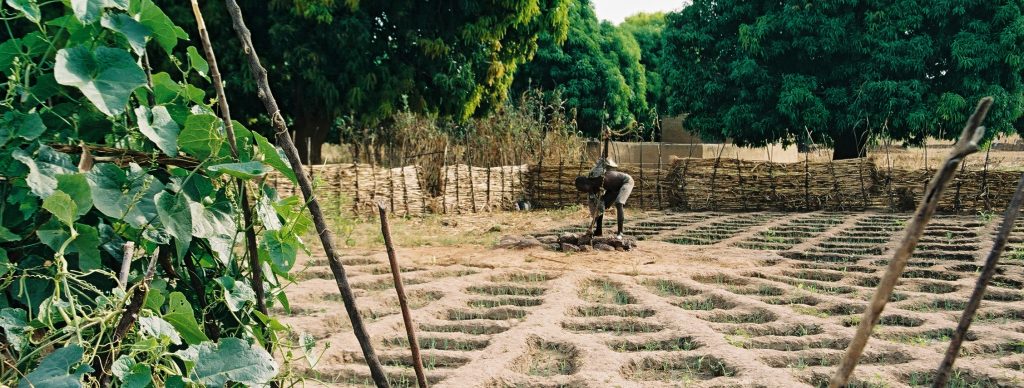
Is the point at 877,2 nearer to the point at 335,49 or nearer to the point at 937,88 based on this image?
the point at 937,88

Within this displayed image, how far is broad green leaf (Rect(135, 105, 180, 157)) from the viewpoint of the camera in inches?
51.4

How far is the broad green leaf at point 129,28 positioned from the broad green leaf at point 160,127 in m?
0.10

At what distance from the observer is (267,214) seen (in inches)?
58.4

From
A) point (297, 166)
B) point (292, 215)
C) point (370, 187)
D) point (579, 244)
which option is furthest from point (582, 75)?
point (297, 166)

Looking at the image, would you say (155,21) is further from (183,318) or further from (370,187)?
(370,187)

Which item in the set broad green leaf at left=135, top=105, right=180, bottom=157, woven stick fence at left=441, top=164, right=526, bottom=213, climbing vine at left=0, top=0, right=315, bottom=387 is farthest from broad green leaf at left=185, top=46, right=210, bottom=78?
woven stick fence at left=441, top=164, right=526, bottom=213

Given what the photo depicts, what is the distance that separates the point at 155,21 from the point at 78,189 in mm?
293

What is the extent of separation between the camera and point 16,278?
1.22 m

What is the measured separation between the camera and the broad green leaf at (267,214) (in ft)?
4.79

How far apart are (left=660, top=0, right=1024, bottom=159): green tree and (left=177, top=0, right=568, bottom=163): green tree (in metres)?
5.83

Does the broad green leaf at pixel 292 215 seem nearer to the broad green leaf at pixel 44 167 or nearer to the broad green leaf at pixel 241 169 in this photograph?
the broad green leaf at pixel 241 169

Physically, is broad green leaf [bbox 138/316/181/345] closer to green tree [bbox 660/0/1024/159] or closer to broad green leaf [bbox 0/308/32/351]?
broad green leaf [bbox 0/308/32/351]

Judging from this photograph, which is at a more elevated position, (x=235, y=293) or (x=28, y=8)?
(x=28, y=8)

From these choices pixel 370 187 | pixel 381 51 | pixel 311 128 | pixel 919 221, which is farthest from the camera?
pixel 311 128
